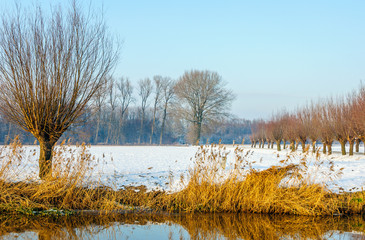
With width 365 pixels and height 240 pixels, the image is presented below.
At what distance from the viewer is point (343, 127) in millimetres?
20594

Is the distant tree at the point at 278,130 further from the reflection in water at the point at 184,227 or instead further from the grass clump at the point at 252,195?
the reflection in water at the point at 184,227

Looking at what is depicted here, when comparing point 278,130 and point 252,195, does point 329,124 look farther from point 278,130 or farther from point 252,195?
point 252,195

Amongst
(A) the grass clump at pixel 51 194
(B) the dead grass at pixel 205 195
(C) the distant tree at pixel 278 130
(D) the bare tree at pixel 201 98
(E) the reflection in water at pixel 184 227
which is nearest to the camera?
(E) the reflection in water at pixel 184 227

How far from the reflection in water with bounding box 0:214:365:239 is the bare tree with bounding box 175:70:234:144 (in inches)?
1188

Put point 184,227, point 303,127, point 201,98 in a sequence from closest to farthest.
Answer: point 184,227, point 303,127, point 201,98

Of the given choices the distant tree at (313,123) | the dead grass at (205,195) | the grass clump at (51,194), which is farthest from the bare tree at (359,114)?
the grass clump at (51,194)

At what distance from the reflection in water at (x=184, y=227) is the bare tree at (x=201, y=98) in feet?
99.0

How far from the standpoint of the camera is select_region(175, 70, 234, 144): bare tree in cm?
3756

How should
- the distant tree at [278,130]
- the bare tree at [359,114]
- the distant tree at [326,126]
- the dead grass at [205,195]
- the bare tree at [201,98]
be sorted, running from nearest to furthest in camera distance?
the dead grass at [205,195] < the bare tree at [359,114] < the distant tree at [326,126] < the distant tree at [278,130] < the bare tree at [201,98]

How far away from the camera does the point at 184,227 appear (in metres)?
6.48

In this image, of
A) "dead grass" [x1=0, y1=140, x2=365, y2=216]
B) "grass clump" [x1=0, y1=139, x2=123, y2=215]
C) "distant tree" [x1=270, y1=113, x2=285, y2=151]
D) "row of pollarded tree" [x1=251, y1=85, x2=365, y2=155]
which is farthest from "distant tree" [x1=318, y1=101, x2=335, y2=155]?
"grass clump" [x1=0, y1=139, x2=123, y2=215]

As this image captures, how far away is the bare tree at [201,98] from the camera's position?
37562 mm

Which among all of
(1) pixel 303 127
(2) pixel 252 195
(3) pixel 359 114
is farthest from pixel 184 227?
(1) pixel 303 127

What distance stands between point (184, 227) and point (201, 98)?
31.6m
